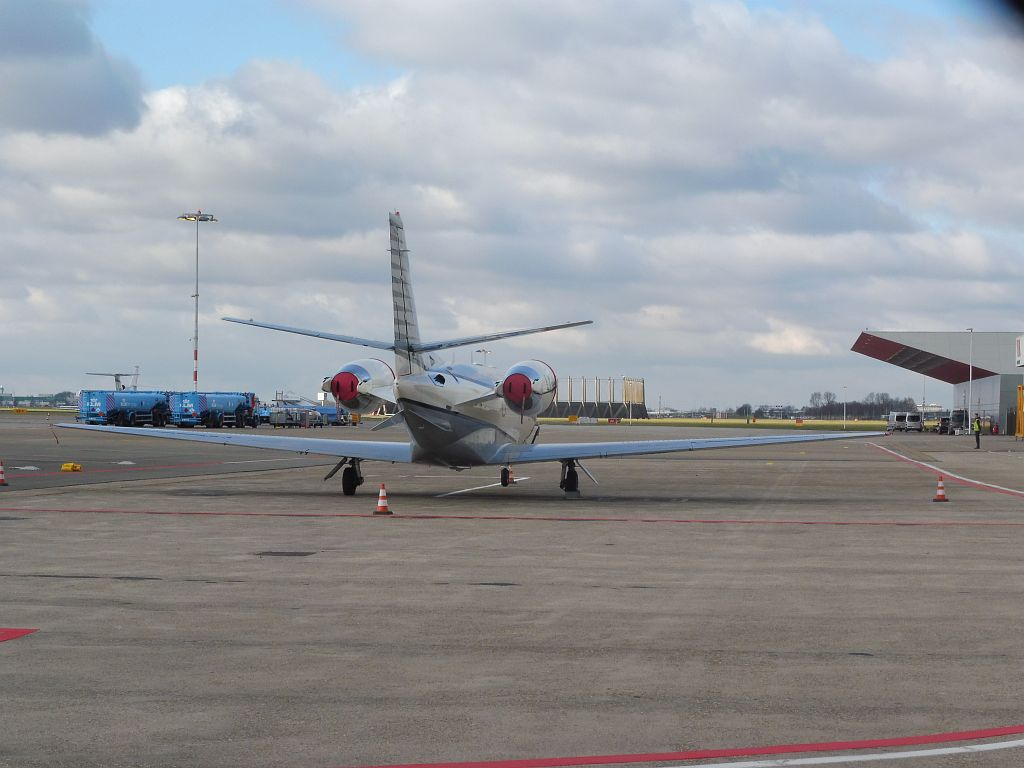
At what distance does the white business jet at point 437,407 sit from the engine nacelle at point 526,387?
0.02 meters

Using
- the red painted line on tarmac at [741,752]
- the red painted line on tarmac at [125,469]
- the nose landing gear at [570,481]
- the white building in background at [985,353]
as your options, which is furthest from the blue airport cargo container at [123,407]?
the red painted line on tarmac at [741,752]

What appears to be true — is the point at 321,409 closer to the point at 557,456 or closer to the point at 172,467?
the point at 172,467

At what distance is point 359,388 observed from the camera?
84.5 ft

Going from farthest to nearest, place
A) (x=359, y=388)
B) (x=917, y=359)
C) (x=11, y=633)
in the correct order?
(x=917, y=359), (x=359, y=388), (x=11, y=633)

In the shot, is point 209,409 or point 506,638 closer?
point 506,638

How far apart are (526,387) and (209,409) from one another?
→ 8380cm

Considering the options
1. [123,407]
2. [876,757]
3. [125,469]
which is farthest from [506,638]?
[123,407]

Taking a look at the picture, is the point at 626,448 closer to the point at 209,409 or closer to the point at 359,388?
the point at 359,388

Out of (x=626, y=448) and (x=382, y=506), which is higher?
(x=626, y=448)

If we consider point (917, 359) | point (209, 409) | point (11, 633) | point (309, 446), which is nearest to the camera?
point (11, 633)

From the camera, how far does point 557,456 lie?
91.9ft

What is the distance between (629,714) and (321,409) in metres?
123

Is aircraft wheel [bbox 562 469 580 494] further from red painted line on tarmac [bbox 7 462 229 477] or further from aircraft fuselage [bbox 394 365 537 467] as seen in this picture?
red painted line on tarmac [bbox 7 462 229 477]

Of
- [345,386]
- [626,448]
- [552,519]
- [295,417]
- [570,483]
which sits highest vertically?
[345,386]
